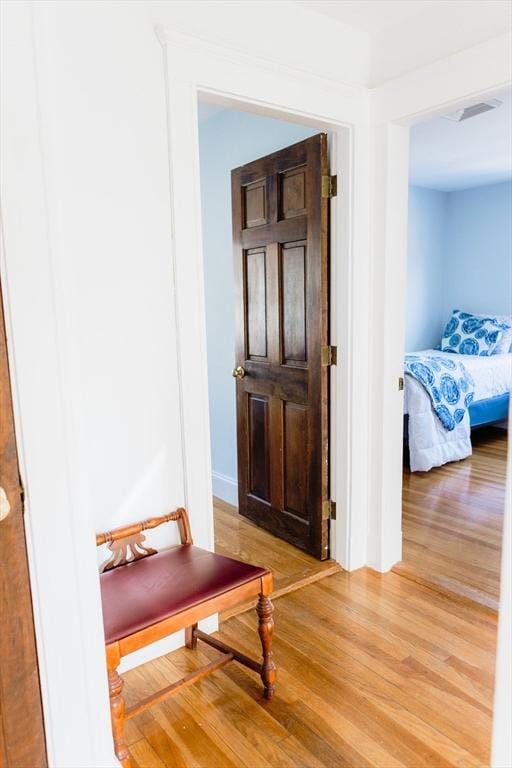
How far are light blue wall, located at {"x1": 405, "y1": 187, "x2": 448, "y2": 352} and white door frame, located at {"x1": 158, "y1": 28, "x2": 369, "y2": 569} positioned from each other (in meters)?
3.72

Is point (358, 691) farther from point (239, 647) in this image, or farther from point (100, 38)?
point (100, 38)

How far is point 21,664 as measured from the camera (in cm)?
101

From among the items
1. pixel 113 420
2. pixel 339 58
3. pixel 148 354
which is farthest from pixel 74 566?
pixel 339 58

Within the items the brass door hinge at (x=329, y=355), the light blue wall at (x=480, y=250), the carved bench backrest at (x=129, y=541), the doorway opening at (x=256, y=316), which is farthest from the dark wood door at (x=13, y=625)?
the light blue wall at (x=480, y=250)

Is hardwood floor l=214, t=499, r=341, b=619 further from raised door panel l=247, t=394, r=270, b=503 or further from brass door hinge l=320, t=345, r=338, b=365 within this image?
brass door hinge l=320, t=345, r=338, b=365

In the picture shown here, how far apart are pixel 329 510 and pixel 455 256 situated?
14.9 feet

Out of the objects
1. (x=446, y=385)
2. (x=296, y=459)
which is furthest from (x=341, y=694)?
(x=446, y=385)

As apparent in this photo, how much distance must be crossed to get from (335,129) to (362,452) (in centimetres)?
150

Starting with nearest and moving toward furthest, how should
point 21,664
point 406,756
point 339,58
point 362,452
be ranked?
point 21,664 < point 406,756 < point 339,58 < point 362,452

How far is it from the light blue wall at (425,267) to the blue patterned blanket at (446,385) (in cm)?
152

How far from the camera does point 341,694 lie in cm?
182

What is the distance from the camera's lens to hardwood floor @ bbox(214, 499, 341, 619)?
2.56 meters

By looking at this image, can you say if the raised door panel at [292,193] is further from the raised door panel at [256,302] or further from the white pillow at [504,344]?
the white pillow at [504,344]

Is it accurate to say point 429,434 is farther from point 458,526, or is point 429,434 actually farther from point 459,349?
point 459,349
